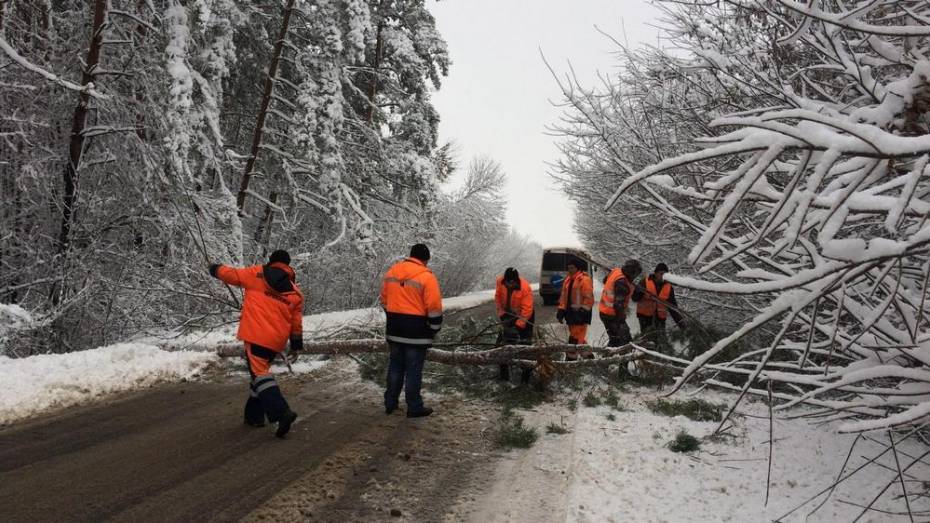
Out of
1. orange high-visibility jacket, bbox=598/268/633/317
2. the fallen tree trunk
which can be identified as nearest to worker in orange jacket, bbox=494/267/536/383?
the fallen tree trunk

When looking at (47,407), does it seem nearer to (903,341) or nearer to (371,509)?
(371,509)

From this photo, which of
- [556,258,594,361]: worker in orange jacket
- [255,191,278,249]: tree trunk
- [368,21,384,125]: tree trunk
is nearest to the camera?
[556,258,594,361]: worker in orange jacket

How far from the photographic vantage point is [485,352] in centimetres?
693

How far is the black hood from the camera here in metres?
5.00

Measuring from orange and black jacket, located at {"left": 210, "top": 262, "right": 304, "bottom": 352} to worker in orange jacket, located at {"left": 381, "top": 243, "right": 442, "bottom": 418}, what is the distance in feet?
3.75

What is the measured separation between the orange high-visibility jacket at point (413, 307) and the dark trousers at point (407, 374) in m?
0.12

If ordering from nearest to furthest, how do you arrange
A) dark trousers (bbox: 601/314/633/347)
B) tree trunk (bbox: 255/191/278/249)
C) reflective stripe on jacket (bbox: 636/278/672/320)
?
dark trousers (bbox: 601/314/633/347)
reflective stripe on jacket (bbox: 636/278/672/320)
tree trunk (bbox: 255/191/278/249)

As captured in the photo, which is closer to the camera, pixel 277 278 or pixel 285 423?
pixel 285 423

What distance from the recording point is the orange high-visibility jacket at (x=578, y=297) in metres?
7.97

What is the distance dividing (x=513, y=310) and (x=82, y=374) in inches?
211

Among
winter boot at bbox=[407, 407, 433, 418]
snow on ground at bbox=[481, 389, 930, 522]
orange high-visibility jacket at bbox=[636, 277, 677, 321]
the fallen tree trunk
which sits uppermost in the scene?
orange high-visibility jacket at bbox=[636, 277, 677, 321]

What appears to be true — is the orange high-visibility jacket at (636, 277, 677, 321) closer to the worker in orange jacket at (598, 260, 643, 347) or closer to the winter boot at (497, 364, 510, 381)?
the worker in orange jacket at (598, 260, 643, 347)

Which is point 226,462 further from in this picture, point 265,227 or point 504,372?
point 265,227

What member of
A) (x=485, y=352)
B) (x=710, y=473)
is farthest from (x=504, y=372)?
(x=710, y=473)
